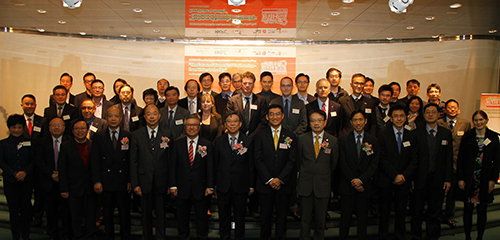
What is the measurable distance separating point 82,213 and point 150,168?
93cm

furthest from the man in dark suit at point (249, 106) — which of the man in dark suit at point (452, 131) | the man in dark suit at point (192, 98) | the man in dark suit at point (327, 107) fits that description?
the man in dark suit at point (452, 131)

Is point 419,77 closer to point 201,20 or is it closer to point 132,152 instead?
point 201,20

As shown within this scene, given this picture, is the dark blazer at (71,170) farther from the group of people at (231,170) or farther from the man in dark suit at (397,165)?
the man in dark suit at (397,165)

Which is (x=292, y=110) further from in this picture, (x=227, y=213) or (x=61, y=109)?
(x=61, y=109)

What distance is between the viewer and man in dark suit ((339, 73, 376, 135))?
5.96 meters

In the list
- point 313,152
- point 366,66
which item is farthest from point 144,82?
point 313,152

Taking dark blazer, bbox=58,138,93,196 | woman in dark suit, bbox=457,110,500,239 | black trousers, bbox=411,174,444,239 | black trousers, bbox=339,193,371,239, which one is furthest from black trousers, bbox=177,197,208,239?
woman in dark suit, bbox=457,110,500,239

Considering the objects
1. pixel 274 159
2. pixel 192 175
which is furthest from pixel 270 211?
pixel 192 175

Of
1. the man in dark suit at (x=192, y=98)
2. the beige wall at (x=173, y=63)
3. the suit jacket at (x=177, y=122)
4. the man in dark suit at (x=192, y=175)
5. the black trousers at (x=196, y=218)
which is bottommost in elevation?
the black trousers at (x=196, y=218)

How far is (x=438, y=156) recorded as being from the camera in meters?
5.38

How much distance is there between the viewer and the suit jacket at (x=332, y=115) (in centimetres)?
586

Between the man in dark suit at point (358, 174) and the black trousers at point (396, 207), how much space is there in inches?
13.3

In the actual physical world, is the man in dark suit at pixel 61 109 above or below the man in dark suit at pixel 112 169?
above

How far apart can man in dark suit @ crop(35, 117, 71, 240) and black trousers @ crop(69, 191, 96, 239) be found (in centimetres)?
25
